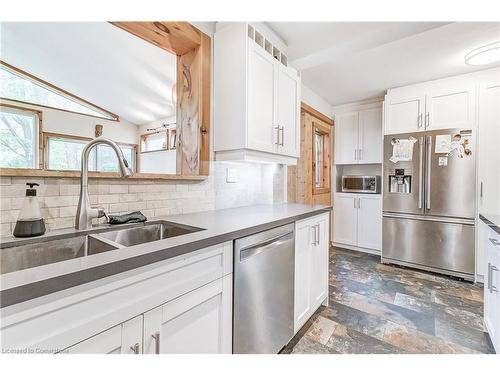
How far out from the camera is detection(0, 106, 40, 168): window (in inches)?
44.3

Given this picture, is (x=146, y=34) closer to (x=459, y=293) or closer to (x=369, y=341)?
(x=369, y=341)

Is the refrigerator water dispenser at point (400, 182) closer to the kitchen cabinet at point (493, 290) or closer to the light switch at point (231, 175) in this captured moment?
the kitchen cabinet at point (493, 290)

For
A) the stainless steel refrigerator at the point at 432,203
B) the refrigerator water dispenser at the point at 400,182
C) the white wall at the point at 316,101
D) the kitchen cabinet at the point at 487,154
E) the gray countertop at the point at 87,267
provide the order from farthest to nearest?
the white wall at the point at 316,101 < the refrigerator water dispenser at the point at 400,182 < the stainless steel refrigerator at the point at 432,203 < the kitchen cabinet at the point at 487,154 < the gray countertop at the point at 87,267

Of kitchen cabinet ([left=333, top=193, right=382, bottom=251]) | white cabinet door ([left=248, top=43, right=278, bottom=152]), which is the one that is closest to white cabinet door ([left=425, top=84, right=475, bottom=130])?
kitchen cabinet ([left=333, top=193, right=382, bottom=251])

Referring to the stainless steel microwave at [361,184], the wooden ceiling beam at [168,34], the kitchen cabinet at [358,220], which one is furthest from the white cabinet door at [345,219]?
the wooden ceiling beam at [168,34]

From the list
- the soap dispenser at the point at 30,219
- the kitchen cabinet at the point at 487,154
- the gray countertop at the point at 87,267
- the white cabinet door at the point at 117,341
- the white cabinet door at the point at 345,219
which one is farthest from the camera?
the white cabinet door at the point at 345,219

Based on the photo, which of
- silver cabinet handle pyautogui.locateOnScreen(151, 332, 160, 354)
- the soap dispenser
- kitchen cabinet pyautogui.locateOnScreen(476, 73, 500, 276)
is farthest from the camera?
kitchen cabinet pyautogui.locateOnScreen(476, 73, 500, 276)

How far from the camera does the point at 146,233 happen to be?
4.23ft

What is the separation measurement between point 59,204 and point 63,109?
58 cm

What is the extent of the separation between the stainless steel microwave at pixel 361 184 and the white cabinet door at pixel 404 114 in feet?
2.62

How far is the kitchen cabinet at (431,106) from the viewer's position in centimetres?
267

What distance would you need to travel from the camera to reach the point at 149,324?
794mm

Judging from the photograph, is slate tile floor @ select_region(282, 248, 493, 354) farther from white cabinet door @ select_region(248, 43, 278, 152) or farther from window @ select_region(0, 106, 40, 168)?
window @ select_region(0, 106, 40, 168)

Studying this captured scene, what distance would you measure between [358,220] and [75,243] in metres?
3.62
